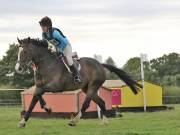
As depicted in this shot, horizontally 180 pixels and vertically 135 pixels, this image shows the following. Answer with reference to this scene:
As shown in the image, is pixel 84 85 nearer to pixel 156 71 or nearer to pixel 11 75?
pixel 11 75

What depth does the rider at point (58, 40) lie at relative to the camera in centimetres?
1314

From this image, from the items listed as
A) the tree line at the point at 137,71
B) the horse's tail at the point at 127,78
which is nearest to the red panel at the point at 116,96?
the horse's tail at the point at 127,78

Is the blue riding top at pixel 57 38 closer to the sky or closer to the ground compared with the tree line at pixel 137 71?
closer to the ground

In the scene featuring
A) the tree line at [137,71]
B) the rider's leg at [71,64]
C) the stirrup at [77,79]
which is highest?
the tree line at [137,71]

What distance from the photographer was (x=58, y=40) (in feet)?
43.6

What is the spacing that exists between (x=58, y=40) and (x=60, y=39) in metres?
0.06

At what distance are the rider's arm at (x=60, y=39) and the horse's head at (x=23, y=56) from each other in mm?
690

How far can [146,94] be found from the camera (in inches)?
1139

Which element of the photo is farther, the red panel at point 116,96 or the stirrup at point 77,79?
the red panel at point 116,96

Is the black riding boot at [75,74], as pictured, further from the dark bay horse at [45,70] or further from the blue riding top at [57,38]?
the blue riding top at [57,38]

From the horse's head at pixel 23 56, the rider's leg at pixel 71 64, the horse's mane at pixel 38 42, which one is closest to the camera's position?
the horse's head at pixel 23 56

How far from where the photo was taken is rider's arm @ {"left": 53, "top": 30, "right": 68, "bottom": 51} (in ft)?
43.2

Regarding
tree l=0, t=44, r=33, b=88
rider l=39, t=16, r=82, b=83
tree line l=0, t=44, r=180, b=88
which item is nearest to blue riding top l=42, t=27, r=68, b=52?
rider l=39, t=16, r=82, b=83

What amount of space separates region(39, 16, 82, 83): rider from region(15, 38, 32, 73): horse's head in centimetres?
51
